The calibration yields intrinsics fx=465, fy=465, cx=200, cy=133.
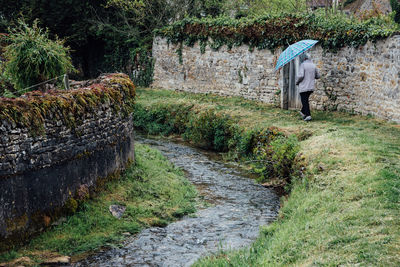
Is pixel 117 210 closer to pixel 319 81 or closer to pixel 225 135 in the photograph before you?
pixel 225 135

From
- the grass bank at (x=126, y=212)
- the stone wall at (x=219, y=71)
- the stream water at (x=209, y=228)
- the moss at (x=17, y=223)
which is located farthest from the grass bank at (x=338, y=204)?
the stone wall at (x=219, y=71)

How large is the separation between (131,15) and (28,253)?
2188cm

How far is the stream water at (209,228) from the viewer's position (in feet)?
24.5

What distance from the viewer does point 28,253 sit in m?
7.06

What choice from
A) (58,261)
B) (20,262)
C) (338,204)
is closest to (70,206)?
(58,261)

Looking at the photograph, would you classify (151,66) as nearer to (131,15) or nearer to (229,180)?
(131,15)

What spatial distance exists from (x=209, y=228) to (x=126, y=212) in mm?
1680

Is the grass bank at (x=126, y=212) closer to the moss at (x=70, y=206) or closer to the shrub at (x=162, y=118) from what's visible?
the moss at (x=70, y=206)

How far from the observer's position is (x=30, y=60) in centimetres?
1030

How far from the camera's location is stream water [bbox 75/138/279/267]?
295 inches

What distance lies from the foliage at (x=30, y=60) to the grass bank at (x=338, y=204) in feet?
19.6

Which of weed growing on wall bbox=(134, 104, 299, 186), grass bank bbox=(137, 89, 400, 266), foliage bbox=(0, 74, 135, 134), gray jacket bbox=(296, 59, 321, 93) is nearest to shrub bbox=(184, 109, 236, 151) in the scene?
weed growing on wall bbox=(134, 104, 299, 186)

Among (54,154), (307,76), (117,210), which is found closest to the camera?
(54,154)

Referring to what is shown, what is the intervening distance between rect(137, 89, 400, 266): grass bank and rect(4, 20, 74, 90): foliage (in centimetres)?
598
